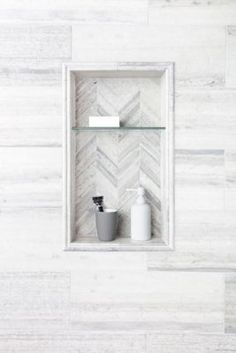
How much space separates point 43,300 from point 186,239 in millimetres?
516

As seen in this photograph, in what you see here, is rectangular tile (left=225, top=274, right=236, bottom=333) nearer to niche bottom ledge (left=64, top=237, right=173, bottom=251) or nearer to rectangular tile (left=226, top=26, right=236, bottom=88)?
niche bottom ledge (left=64, top=237, right=173, bottom=251)

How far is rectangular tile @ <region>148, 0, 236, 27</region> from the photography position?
1228 millimetres

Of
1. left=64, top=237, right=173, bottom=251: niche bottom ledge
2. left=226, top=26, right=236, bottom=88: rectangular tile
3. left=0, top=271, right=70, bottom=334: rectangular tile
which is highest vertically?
left=226, top=26, right=236, bottom=88: rectangular tile

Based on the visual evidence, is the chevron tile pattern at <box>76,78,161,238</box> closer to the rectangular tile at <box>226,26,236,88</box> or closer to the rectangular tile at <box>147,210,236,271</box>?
the rectangular tile at <box>147,210,236,271</box>

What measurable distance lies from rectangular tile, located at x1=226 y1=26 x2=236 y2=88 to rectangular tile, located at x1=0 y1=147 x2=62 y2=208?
1.99ft

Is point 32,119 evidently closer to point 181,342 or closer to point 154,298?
point 154,298

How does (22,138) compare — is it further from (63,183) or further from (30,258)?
(30,258)

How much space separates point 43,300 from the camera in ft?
4.12

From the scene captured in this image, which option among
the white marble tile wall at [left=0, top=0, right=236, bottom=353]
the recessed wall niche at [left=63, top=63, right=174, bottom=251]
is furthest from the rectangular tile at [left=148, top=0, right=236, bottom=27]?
the recessed wall niche at [left=63, top=63, right=174, bottom=251]

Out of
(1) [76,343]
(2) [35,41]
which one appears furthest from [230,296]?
(2) [35,41]

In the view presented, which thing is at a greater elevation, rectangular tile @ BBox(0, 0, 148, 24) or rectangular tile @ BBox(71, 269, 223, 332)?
rectangular tile @ BBox(0, 0, 148, 24)

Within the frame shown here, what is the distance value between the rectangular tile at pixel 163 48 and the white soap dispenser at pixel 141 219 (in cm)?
42

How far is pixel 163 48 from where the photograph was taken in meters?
1.23

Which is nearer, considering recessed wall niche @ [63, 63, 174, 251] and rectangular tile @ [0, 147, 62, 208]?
rectangular tile @ [0, 147, 62, 208]
